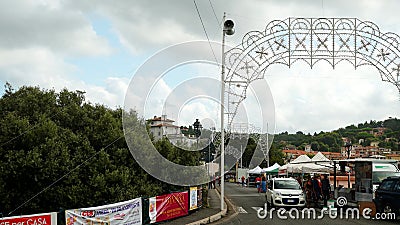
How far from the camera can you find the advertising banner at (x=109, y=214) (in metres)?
13.4

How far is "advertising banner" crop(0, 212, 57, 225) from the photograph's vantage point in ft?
36.2

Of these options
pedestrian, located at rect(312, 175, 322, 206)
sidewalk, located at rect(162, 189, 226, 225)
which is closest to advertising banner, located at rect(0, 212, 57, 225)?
sidewalk, located at rect(162, 189, 226, 225)

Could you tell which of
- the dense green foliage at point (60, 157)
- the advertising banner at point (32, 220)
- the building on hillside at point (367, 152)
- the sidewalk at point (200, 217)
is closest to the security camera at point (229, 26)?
the dense green foliage at point (60, 157)

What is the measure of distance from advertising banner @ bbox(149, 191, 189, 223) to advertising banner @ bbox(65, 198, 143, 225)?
102 cm

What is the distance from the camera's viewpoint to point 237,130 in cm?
3734

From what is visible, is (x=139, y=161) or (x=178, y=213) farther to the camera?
(x=139, y=161)

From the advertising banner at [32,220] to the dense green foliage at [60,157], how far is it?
4.41 m

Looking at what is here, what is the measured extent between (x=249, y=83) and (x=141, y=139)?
6.05 m

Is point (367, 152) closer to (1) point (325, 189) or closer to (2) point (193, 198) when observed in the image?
(1) point (325, 189)

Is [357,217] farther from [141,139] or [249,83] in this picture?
[141,139]

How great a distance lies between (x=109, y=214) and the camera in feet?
48.5

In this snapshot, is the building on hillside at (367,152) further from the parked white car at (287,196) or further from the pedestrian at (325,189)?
the parked white car at (287,196)

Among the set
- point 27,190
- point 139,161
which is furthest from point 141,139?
point 27,190
